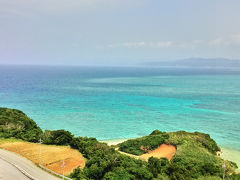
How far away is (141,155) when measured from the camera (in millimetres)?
27781

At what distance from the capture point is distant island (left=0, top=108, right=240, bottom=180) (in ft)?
61.0

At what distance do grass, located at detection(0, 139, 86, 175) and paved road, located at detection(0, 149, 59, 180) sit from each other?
1075mm

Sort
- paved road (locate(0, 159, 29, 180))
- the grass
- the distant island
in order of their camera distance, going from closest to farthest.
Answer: paved road (locate(0, 159, 29, 180))
the distant island
the grass

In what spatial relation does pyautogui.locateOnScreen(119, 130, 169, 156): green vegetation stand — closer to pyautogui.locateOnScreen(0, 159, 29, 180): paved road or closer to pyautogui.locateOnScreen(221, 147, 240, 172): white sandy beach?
pyautogui.locateOnScreen(221, 147, 240, 172): white sandy beach

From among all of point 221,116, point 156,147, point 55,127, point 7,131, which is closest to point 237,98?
point 221,116

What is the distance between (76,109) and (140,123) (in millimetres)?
19474

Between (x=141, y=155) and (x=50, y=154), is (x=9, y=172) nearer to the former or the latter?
(x=50, y=154)

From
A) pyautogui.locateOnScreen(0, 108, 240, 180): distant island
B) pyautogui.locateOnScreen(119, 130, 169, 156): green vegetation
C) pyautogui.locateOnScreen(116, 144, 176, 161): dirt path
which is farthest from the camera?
pyautogui.locateOnScreen(119, 130, 169, 156): green vegetation

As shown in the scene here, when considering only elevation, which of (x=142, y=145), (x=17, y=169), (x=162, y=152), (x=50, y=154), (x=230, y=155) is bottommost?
(x=230, y=155)

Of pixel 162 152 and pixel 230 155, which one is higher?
pixel 162 152

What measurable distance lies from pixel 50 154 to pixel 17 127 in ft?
39.7

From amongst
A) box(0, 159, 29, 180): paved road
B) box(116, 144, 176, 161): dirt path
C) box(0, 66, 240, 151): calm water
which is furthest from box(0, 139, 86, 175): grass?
box(0, 66, 240, 151): calm water

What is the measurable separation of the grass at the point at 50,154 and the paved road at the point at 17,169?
1.07 m

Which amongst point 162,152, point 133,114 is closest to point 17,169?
point 162,152
